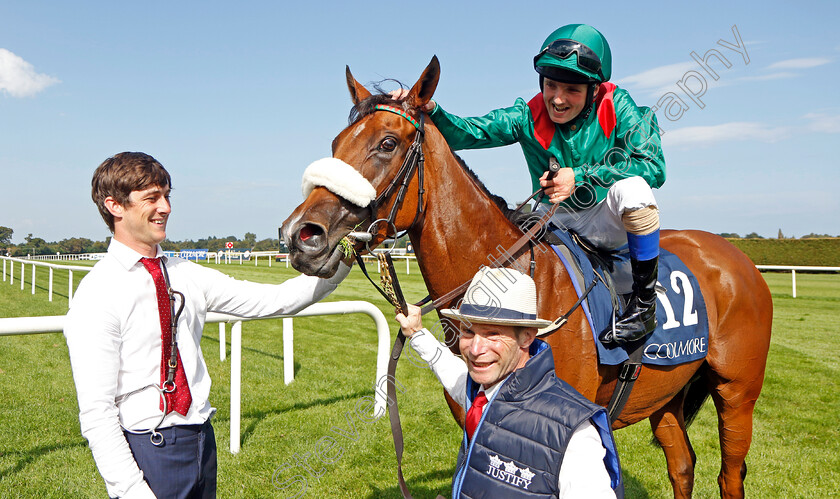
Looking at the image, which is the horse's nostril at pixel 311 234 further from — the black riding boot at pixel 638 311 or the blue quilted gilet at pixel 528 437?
the black riding boot at pixel 638 311

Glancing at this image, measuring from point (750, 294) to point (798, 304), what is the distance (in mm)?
13172

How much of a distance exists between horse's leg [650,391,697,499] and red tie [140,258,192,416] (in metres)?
3.14

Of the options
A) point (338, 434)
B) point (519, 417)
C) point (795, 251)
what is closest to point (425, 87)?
point (519, 417)

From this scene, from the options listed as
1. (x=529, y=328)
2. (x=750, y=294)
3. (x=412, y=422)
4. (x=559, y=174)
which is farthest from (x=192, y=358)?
(x=412, y=422)

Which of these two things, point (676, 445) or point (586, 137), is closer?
point (586, 137)

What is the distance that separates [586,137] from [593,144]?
2.0 inches

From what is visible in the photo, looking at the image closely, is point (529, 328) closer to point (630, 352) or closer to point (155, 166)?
point (630, 352)

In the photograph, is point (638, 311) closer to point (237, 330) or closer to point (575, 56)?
point (575, 56)

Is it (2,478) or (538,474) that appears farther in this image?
(2,478)

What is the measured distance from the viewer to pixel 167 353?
181 centimetres

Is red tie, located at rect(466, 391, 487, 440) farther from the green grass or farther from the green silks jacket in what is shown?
the green grass

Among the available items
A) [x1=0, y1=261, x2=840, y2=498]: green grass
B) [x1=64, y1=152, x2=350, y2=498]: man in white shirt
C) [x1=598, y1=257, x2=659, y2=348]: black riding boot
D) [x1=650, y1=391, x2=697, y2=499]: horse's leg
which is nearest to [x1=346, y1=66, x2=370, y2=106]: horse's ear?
[x1=64, y1=152, x2=350, y2=498]: man in white shirt

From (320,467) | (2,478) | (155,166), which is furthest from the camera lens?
(320,467)

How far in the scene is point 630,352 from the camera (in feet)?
8.71
